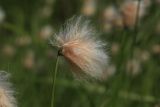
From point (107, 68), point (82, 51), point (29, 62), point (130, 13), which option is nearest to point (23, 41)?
point (29, 62)

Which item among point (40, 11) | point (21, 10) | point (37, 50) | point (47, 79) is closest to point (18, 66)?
point (37, 50)

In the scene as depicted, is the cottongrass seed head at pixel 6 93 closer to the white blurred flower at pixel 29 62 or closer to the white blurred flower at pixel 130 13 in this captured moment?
the white blurred flower at pixel 130 13

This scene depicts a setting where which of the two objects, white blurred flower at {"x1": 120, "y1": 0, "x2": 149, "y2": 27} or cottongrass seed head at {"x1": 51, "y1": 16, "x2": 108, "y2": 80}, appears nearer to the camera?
cottongrass seed head at {"x1": 51, "y1": 16, "x2": 108, "y2": 80}

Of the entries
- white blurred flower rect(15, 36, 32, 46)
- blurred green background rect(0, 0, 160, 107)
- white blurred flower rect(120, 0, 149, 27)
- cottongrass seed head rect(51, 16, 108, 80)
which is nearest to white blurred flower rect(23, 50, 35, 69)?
blurred green background rect(0, 0, 160, 107)

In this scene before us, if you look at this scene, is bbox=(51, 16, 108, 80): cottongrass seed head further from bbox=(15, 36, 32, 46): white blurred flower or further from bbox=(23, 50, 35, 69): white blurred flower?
bbox=(15, 36, 32, 46): white blurred flower

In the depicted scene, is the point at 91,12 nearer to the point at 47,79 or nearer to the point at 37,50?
the point at 37,50

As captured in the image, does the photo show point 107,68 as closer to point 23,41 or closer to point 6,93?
point 6,93
